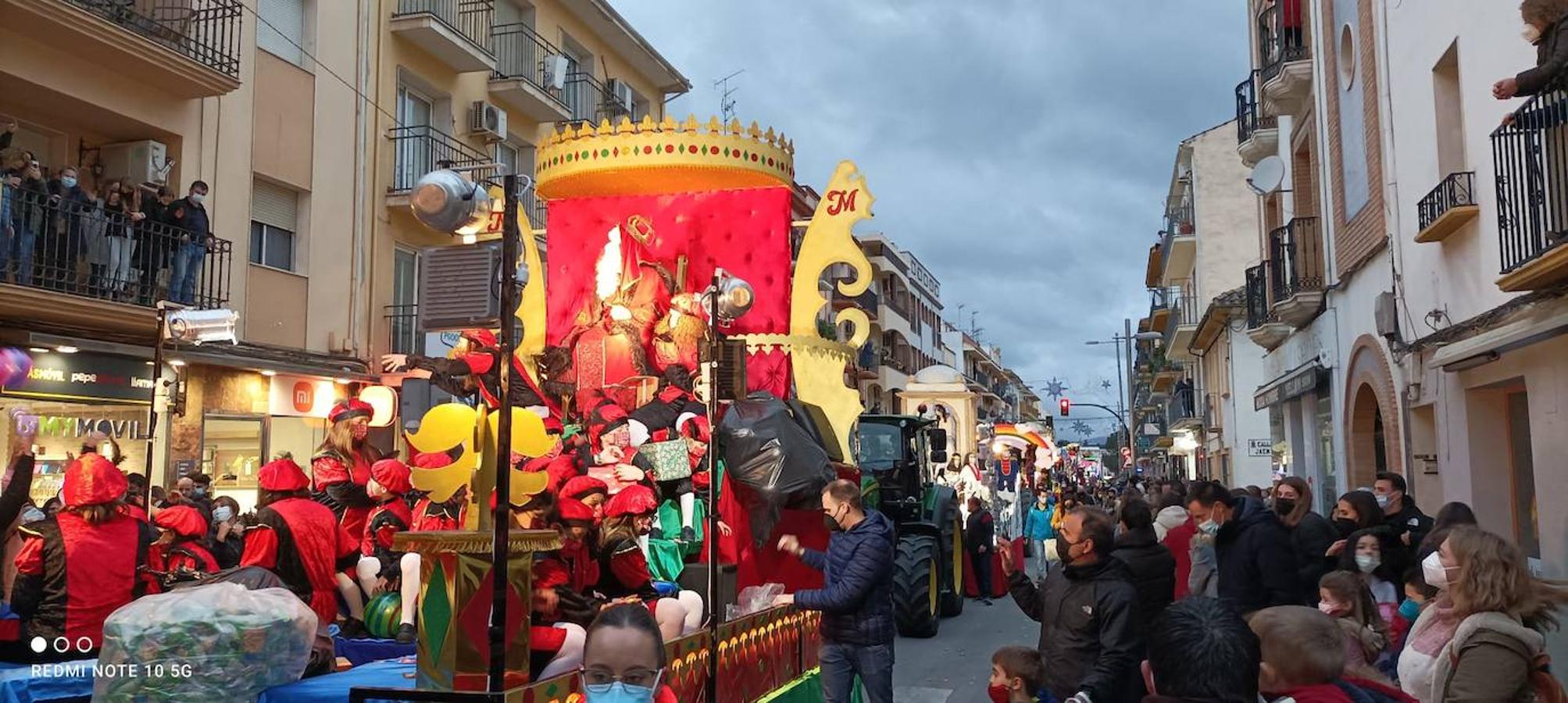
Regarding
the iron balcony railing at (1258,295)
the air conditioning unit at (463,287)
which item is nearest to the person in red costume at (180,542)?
the air conditioning unit at (463,287)

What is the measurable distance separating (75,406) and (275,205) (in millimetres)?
4151

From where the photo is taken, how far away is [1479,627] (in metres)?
3.83

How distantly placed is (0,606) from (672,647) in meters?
3.44

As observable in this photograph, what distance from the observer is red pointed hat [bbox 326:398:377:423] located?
663cm

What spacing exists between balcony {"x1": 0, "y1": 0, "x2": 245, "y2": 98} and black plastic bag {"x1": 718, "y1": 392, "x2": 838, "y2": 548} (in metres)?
8.78

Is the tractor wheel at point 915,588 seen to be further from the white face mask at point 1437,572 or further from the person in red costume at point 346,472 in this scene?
the white face mask at point 1437,572

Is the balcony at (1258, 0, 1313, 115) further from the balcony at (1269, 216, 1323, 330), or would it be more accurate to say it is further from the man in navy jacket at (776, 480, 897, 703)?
the man in navy jacket at (776, 480, 897, 703)

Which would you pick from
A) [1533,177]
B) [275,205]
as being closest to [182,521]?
[1533,177]

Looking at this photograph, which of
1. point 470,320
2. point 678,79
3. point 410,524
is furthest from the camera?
point 678,79

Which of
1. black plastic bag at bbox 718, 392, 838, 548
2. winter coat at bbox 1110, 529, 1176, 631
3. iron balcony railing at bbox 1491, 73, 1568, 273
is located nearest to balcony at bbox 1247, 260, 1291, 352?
iron balcony railing at bbox 1491, 73, 1568, 273

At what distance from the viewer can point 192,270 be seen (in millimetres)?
13742

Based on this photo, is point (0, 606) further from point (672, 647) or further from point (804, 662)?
point (804, 662)

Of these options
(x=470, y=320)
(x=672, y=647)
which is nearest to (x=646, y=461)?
(x=672, y=647)

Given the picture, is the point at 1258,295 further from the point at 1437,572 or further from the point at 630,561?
the point at 1437,572
